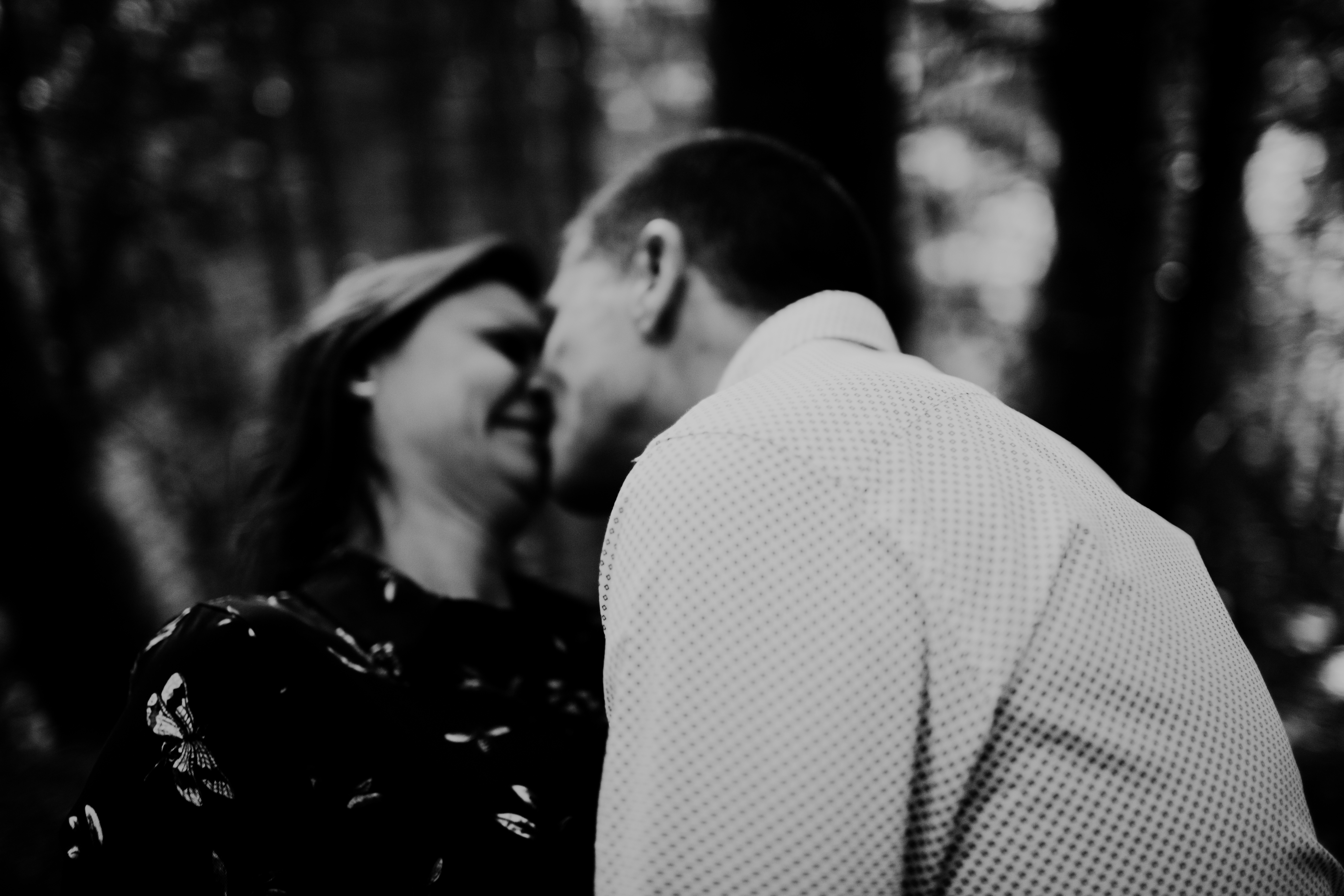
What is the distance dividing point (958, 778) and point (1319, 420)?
5.84 m

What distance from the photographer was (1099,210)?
167 inches

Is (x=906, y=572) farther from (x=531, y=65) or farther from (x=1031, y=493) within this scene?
(x=531, y=65)

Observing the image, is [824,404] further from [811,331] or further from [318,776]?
[318,776]

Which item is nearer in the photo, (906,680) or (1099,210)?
(906,680)

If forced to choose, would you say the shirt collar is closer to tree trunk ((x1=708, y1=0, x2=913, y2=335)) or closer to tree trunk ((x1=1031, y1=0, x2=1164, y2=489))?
tree trunk ((x1=708, y1=0, x2=913, y2=335))

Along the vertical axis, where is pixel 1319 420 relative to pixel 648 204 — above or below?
below

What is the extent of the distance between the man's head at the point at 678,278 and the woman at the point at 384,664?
0.26 meters

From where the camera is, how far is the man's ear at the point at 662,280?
1.64m

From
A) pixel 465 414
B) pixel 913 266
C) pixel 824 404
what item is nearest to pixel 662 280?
pixel 465 414

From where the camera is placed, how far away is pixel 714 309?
1.63 meters

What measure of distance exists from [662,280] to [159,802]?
1.27 metres

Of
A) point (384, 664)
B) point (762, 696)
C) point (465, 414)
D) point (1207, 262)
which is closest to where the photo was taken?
point (762, 696)

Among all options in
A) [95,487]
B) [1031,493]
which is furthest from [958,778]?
[95,487]

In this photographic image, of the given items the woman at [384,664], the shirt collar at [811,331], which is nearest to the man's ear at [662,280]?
the shirt collar at [811,331]
